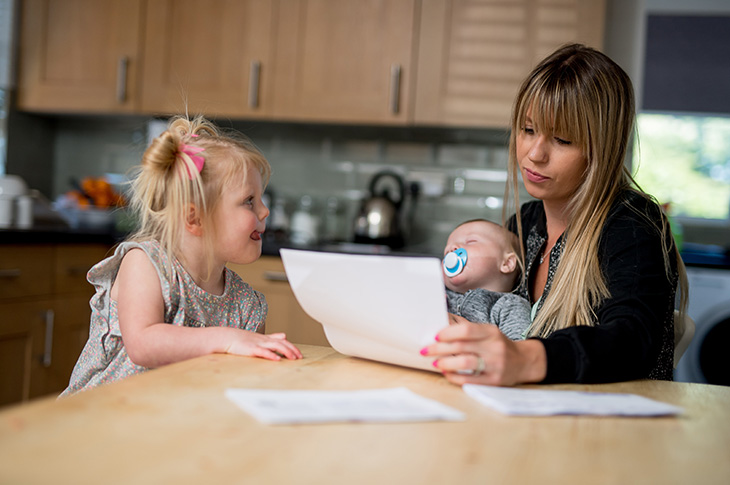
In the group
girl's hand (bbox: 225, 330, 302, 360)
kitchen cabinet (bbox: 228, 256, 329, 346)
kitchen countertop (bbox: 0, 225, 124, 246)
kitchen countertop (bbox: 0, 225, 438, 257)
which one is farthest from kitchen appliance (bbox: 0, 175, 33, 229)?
girl's hand (bbox: 225, 330, 302, 360)

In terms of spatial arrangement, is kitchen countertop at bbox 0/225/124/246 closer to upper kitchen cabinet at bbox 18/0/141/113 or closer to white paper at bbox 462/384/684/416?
upper kitchen cabinet at bbox 18/0/141/113

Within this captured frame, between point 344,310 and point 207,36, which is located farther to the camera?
point 207,36

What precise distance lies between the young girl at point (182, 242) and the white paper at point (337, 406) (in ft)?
1.48

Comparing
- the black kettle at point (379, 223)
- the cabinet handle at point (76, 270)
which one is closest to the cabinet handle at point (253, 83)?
the black kettle at point (379, 223)

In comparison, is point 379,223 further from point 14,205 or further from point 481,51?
point 14,205

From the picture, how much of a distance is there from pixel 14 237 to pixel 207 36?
140cm

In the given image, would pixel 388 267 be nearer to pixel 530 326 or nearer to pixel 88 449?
pixel 88 449

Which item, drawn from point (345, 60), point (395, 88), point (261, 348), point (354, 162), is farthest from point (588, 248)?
point (354, 162)

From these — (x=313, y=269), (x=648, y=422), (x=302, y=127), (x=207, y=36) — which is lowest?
(x=648, y=422)

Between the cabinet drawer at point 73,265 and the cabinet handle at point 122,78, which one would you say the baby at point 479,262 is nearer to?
the cabinet drawer at point 73,265

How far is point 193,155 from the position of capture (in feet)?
4.20

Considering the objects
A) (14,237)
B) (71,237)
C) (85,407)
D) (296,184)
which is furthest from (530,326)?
(296,184)

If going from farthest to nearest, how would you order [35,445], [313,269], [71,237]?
[71,237] → [313,269] → [35,445]

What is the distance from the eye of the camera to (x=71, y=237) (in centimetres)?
275
